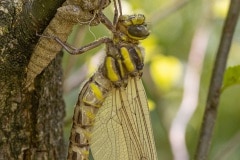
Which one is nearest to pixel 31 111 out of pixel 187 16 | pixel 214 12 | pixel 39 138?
pixel 39 138

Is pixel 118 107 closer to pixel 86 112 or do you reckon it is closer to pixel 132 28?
pixel 86 112

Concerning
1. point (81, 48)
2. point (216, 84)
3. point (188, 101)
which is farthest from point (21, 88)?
point (188, 101)

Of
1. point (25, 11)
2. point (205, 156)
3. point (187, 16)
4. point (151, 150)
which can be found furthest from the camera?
point (187, 16)

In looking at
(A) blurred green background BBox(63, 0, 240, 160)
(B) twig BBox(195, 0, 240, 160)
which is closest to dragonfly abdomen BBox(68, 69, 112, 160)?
(A) blurred green background BBox(63, 0, 240, 160)

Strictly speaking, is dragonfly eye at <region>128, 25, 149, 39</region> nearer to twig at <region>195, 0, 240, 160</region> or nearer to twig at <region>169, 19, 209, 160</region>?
twig at <region>195, 0, 240, 160</region>

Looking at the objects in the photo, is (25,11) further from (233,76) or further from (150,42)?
(150,42)

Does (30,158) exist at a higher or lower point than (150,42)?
lower

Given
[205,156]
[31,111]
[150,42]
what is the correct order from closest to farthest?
[31,111] → [205,156] → [150,42]
